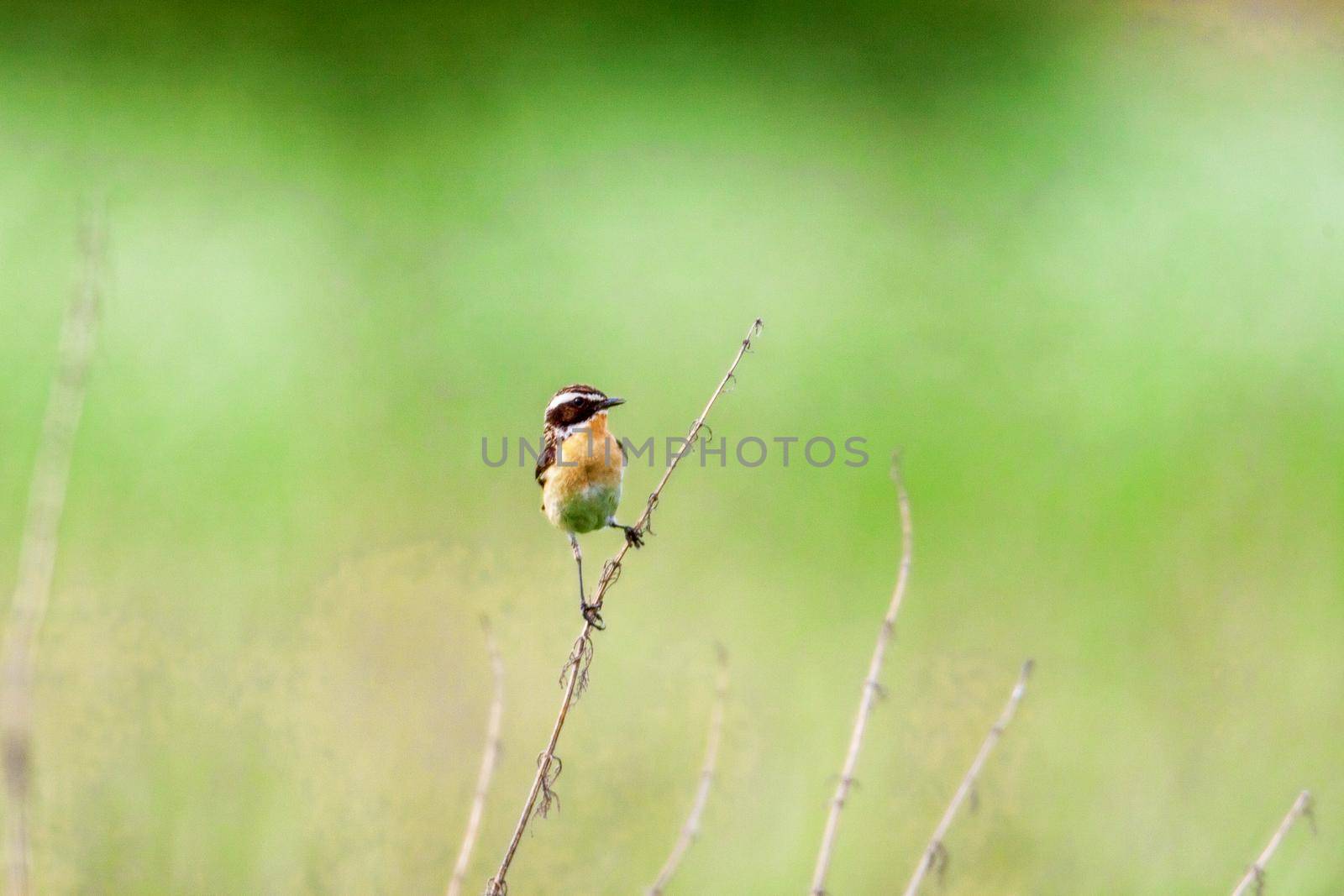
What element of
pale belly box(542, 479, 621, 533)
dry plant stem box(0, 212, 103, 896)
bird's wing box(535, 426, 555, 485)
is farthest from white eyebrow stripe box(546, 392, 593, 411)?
dry plant stem box(0, 212, 103, 896)

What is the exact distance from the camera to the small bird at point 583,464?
395cm

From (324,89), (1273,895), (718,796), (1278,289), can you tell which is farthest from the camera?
(324,89)

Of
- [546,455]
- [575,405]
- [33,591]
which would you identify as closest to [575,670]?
[33,591]

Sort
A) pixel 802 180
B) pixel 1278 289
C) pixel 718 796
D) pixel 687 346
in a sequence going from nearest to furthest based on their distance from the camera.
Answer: pixel 718 796 < pixel 687 346 < pixel 1278 289 < pixel 802 180

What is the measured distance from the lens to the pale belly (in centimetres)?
395

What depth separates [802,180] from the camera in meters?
10.1

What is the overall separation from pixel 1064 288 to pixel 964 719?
4.61 m

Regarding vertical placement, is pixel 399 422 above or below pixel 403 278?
below

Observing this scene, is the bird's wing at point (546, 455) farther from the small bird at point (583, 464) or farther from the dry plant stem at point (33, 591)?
the dry plant stem at point (33, 591)

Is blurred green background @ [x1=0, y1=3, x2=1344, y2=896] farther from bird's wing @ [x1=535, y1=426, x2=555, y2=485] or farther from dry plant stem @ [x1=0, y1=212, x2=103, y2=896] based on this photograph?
dry plant stem @ [x1=0, y1=212, x2=103, y2=896]

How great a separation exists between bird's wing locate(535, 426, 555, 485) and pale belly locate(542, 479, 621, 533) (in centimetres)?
9

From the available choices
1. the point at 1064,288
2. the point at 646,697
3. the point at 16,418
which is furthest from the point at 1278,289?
the point at 16,418

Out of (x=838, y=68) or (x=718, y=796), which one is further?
(x=838, y=68)

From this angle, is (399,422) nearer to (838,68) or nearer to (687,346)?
(687,346)
